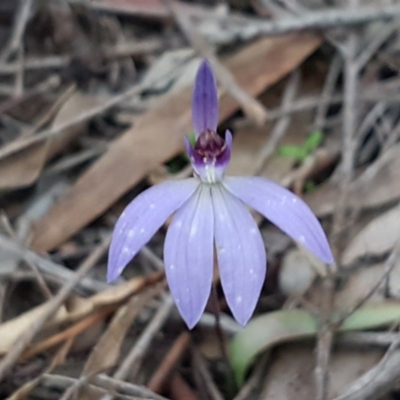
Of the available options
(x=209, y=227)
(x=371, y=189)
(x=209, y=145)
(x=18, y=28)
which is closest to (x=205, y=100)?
(x=209, y=145)

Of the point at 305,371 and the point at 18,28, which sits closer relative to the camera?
the point at 305,371

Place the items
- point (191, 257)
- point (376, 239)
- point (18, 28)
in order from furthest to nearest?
point (18, 28), point (376, 239), point (191, 257)

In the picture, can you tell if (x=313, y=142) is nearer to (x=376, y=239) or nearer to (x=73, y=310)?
(x=376, y=239)

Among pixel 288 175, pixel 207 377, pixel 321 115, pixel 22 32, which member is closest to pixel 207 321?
pixel 207 377

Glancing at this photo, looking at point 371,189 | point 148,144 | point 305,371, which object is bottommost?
point 305,371

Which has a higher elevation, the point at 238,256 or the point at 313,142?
the point at 313,142

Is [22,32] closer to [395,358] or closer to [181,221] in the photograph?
[181,221]
